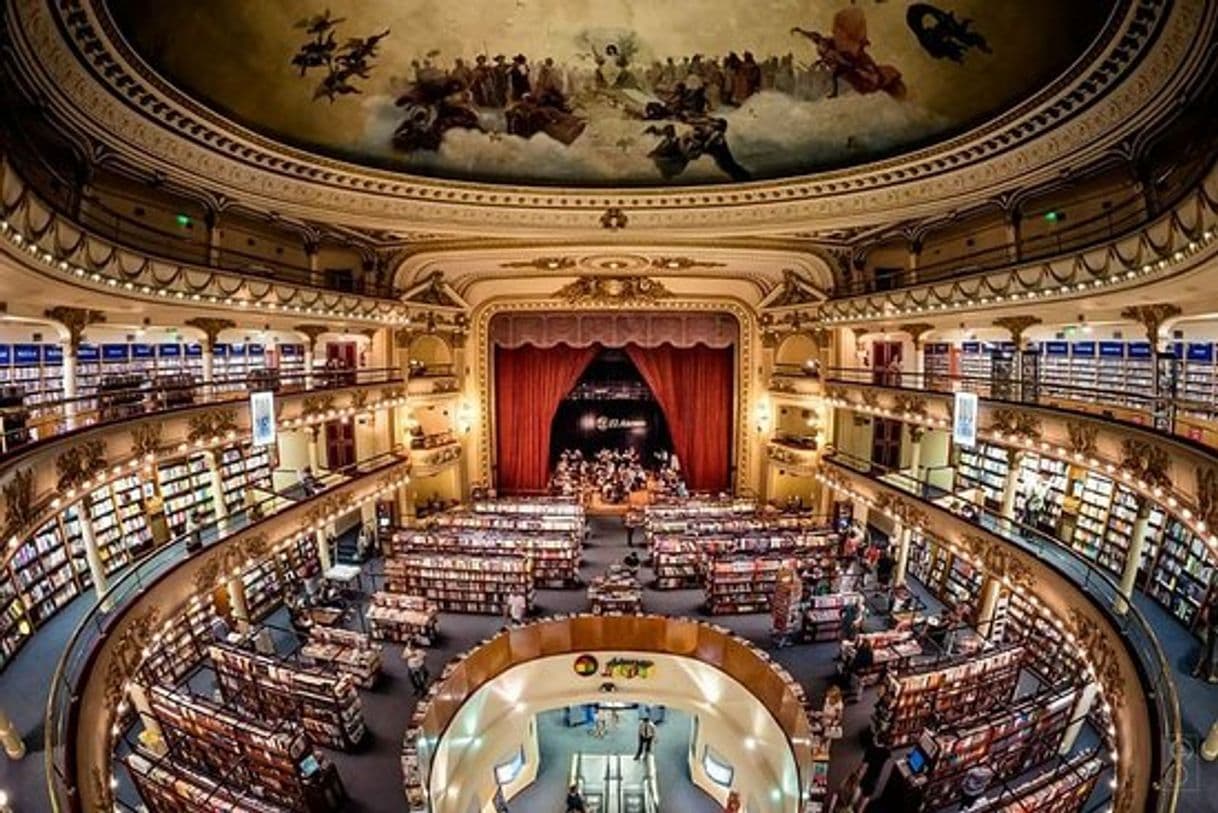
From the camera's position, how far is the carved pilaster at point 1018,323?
37.3ft

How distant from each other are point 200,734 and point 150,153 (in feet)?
27.9

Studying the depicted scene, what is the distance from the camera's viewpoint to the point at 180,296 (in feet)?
32.6

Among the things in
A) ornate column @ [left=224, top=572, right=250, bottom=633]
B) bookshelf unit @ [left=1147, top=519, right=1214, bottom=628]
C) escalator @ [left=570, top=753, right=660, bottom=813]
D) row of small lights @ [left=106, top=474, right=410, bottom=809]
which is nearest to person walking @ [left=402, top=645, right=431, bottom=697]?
row of small lights @ [left=106, top=474, right=410, bottom=809]

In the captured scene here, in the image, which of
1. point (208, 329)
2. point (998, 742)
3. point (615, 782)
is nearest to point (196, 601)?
point (208, 329)

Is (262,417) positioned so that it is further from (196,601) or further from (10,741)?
(10,741)

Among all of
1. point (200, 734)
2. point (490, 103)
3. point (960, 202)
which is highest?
point (490, 103)

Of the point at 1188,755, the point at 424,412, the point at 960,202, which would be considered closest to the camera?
the point at 1188,755

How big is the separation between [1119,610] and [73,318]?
46.2ft

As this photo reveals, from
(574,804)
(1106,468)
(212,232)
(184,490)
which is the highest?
(212,232)

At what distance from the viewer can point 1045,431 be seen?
9539 mm

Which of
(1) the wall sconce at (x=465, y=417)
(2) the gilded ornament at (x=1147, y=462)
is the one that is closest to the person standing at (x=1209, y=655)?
(2) the gilded ornament at (x=1147, y=462)

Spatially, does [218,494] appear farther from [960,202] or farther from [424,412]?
[960,202]

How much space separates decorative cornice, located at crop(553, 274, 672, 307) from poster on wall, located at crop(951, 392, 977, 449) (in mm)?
9849

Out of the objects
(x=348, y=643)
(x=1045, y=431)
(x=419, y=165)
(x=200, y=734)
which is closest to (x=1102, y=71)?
(x=1045, y=431)
